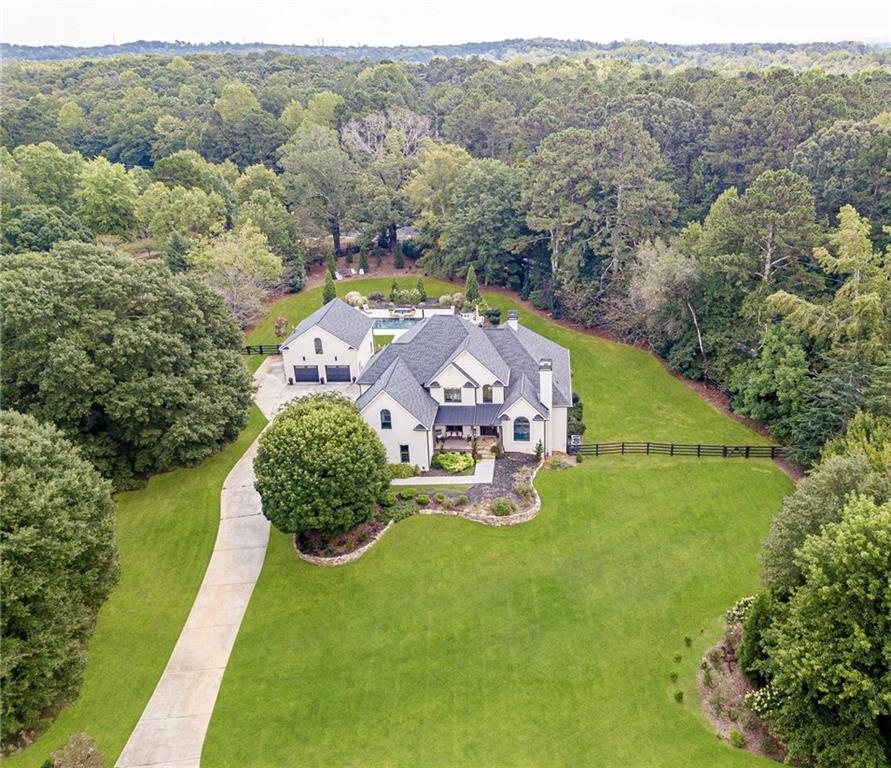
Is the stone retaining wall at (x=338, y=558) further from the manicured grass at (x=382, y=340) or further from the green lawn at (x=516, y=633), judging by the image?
the manicured grass at (x=382, y=340)

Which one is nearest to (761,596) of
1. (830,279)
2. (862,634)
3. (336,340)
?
(862,634)

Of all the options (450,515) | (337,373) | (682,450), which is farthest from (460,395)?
(682,450)

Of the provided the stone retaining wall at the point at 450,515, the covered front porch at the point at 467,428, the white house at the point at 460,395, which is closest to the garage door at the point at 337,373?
the white house at the point at 460,395

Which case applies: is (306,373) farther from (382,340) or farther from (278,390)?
(382,340)

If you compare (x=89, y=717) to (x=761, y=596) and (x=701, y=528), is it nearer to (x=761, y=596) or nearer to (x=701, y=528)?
(x=761, y=596)

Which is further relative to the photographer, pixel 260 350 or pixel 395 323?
pixel 395 323
